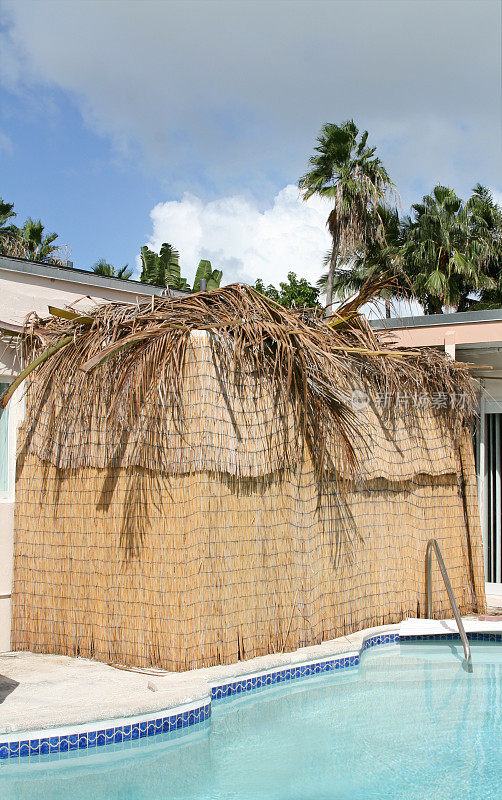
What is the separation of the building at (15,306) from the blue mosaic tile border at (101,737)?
8.19ft

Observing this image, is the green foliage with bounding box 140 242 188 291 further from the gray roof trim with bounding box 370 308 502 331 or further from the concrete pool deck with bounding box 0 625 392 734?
the concrete pool deck with bounding box 0 625 392 734

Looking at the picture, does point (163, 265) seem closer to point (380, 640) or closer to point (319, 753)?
point (380, 640)

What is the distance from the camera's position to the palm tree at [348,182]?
24.0 metres

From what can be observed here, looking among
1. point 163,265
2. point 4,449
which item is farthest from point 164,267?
point 4,449

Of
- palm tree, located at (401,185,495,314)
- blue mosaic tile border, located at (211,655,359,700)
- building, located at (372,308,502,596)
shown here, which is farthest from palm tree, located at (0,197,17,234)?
blue mosaic tile border, located at (211,655,359,700)

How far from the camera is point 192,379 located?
596 cm

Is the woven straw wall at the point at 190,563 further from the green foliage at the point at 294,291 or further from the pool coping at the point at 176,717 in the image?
the green foliage at the point at 294,291

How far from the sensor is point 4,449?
700 cm

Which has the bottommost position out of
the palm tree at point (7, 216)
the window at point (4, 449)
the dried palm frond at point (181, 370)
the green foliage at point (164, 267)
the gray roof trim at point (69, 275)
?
the window at point (4, 449)

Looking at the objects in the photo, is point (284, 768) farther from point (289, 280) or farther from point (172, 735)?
point (289, 280)

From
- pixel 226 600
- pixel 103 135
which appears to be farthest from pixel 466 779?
pixel 103 135

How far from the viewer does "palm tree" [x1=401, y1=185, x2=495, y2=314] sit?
73.4 ft

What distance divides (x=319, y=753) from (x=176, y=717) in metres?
1.00

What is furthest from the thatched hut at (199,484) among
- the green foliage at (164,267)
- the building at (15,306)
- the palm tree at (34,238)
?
the palm tree at (34,238)
